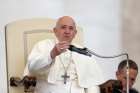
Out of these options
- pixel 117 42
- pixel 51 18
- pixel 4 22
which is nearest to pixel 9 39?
pixel 4 22

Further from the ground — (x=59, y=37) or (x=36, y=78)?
(x=59, y=37)

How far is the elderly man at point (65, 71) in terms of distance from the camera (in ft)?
6.82

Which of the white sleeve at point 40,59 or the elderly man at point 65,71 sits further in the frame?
the elderly man at point 65,71

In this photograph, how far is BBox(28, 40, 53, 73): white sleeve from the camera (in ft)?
6.21

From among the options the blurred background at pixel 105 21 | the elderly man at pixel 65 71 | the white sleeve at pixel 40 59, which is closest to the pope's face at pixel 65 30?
the elderly man at pixel 65 71

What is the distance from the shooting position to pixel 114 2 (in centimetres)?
304

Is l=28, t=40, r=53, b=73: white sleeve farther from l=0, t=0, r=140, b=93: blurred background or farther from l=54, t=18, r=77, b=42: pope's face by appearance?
l=0, t=0, r=140, b=93: blurred background

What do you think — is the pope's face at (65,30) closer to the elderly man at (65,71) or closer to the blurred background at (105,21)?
the elderly man at (65,71)

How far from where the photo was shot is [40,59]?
193 cm

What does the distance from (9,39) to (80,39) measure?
1.81 ft

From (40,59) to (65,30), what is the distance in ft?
0.81

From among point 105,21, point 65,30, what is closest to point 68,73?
point 65,30

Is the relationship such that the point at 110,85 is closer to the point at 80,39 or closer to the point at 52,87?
the point at 52,87

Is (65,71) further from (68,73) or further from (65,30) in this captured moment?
(65,30)
